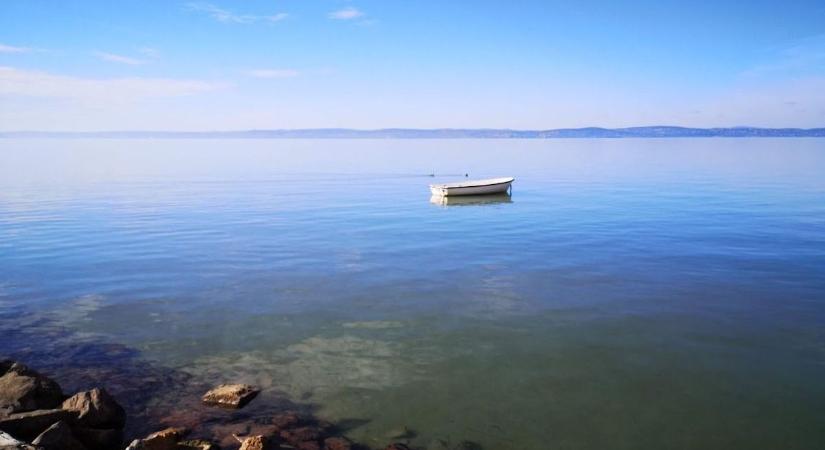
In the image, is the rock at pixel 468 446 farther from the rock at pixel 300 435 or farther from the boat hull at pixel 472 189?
the boat hull at pixel 472 189

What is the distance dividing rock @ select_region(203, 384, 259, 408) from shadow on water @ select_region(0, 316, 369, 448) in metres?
0.16

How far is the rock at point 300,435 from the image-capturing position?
1051 centimetres

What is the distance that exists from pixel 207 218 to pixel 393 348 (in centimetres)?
2565

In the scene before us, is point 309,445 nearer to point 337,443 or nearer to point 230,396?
point 337,443

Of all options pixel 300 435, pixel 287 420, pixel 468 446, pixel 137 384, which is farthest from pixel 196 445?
pixel 468 446

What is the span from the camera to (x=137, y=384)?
13.0m

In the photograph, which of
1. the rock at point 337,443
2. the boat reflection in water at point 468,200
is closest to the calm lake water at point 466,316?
the rock at point 337,443

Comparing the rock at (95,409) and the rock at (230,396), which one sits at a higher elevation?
the rock at (95,409)

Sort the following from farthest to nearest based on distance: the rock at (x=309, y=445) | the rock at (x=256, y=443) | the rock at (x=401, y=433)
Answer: the rock at (x=401, y=433), the rock at (x=309, y=445), the rock at (x=256, y=443)

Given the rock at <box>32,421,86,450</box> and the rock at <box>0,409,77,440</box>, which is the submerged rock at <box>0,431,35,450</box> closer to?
the rock at <box>32,421,86,450</box>

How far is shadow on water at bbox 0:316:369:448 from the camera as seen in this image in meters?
11.1

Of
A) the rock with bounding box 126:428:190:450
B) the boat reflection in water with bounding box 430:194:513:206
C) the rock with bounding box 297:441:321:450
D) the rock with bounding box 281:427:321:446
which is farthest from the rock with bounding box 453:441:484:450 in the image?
the boat reflection in water with bounding box 430:194:513:206

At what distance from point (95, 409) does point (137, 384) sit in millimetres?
2718

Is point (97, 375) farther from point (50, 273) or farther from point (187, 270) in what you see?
point (50, 273)
